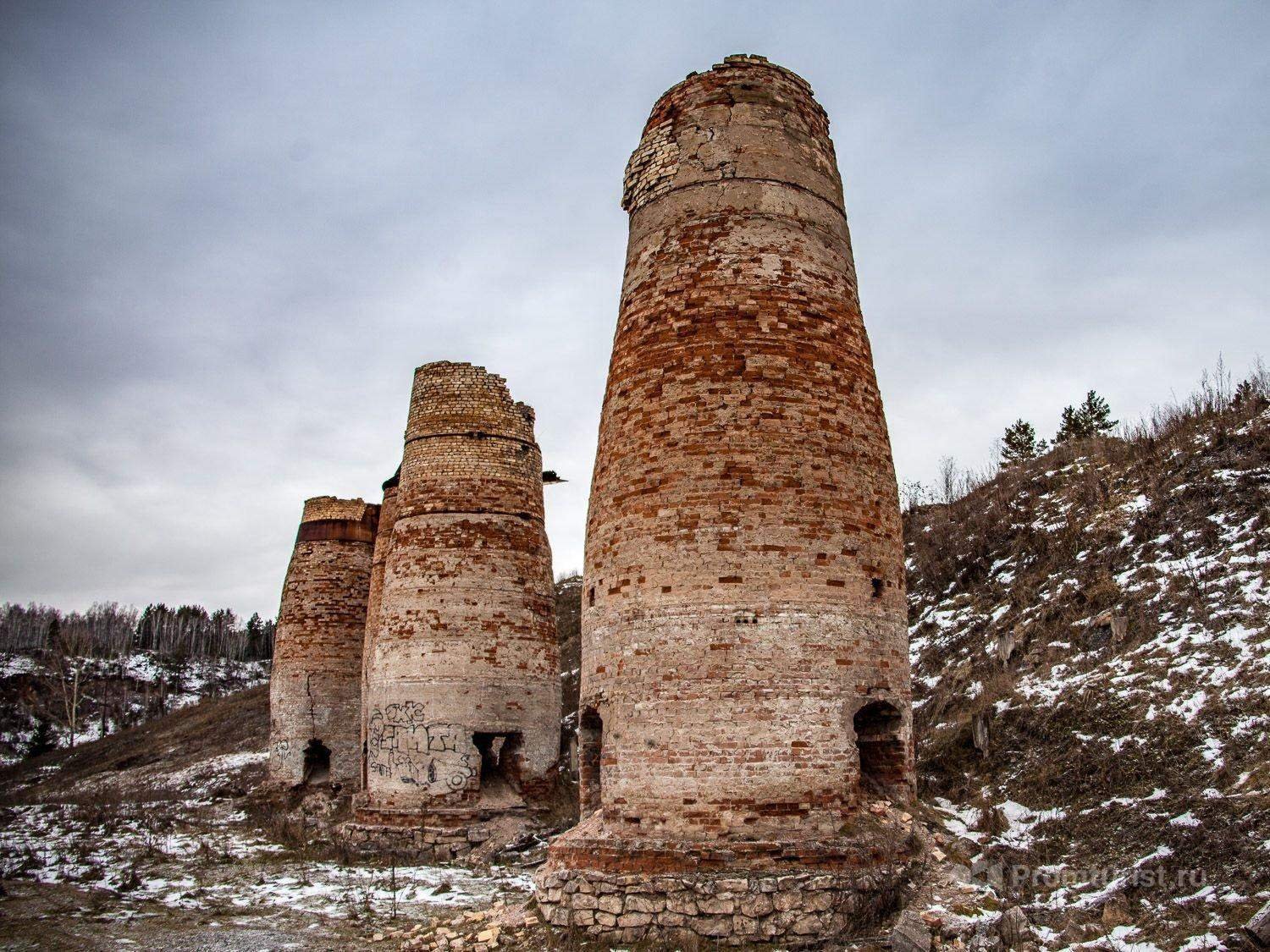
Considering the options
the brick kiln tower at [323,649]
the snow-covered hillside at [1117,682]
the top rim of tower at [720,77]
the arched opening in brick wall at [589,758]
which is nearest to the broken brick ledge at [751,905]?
the snow-covered hillside at [1117,682]

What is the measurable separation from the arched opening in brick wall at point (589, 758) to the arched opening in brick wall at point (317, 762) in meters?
13.1

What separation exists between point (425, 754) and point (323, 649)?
7.06 m

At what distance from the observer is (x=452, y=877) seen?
42.3 feet

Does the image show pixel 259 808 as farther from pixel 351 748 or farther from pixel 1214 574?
pixel 1214 574

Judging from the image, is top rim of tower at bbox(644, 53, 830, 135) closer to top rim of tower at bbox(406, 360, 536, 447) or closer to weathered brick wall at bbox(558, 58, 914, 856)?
weathered brick wall at bbox(558, 58, 914, 856)

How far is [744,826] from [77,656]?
73167 millimetres

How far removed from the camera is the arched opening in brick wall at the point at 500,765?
15250mm

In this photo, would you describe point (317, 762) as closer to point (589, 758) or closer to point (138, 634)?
point (589, 758)

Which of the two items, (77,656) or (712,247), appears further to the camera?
(77,656)

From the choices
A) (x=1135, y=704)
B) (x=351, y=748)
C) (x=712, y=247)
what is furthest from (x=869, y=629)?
(x=351, y=748)

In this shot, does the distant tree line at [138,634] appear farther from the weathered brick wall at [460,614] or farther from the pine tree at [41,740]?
the weathered brick wall at [460,614]

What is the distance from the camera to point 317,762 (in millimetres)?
21219

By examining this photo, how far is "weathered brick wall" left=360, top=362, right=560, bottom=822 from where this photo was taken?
1501 centimetres

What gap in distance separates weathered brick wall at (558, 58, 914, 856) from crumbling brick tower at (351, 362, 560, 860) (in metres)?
6.59
